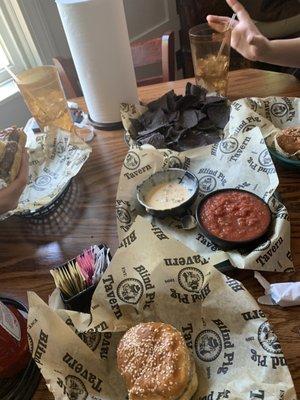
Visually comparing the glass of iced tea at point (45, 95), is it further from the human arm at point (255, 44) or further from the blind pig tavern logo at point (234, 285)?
the blind pig tavern logo at point (234, 285)

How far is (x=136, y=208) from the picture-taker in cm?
105

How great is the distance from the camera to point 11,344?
2.25 ft

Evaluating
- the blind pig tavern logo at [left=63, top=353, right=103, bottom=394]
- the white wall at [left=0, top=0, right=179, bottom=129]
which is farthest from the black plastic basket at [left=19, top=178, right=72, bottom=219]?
the white wall at [left=0, top=0, right=179, bottom=129]

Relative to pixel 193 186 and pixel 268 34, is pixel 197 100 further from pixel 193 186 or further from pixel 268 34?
pixel 268 34

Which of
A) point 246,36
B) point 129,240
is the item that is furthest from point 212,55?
point 129,240

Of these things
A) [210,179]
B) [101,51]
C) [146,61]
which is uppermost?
[101,51]

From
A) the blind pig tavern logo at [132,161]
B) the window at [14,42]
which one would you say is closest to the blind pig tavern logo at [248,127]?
the blind pig tavern logo at [132,161]

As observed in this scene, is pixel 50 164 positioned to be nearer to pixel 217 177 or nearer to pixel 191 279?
pixel 217 177

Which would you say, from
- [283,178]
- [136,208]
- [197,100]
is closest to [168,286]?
[136,208]

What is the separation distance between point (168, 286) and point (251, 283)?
196mm

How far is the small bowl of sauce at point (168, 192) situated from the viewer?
3.25 ft

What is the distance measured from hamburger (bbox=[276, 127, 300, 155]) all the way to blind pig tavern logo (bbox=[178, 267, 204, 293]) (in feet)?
1.74

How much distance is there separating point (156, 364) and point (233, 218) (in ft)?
1.35

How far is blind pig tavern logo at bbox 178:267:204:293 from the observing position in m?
0.75
